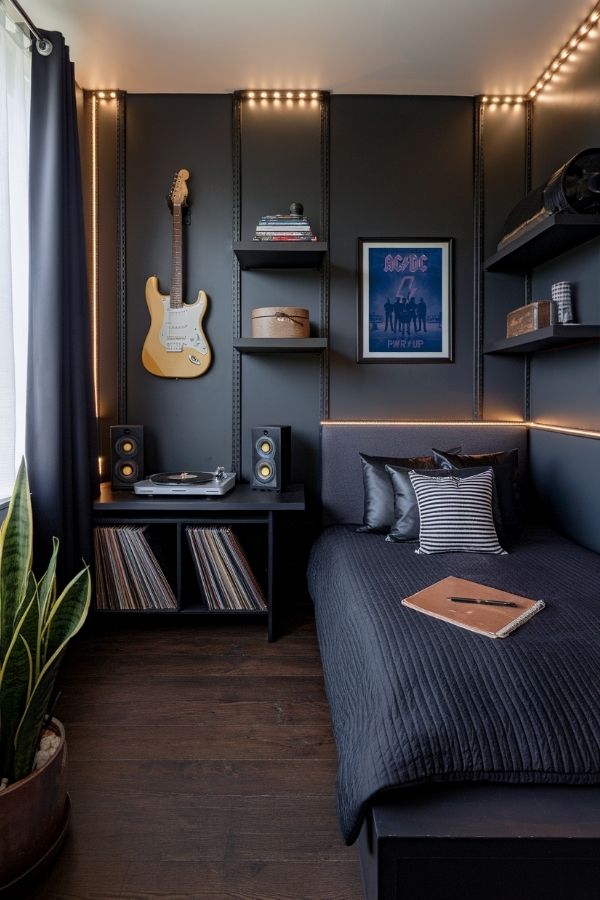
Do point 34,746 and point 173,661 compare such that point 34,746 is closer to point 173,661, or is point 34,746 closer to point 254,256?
point 173,661

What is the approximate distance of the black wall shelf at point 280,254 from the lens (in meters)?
2.65

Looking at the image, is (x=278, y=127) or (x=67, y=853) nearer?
(x=67, y=853)

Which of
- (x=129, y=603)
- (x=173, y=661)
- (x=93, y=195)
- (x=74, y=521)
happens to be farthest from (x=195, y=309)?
(x=173, y=661)

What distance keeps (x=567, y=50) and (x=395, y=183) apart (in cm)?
90

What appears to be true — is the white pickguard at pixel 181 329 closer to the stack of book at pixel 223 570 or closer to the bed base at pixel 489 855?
the stack of book at pixel 223 570

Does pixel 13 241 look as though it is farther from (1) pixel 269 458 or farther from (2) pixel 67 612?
(2) pixel 67 612

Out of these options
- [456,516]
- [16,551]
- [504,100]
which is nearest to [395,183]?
[504,100]

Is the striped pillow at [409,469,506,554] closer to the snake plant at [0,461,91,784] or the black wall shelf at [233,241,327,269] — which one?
the black wall shelf at [233,241,327,269]

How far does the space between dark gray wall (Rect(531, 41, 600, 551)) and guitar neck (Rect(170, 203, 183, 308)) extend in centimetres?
182

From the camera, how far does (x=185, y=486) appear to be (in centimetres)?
258

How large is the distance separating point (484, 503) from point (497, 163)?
73.0 inches

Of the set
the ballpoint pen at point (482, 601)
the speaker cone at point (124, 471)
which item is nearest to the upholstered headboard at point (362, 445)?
the speaker cone at point (124, 471)

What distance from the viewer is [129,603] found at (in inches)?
102

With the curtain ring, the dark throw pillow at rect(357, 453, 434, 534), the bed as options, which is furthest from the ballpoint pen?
the curtain ring
